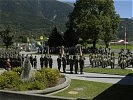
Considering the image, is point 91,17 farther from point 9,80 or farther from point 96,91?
point 9,80

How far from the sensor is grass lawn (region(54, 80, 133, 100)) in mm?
18603

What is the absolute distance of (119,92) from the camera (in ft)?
65.3

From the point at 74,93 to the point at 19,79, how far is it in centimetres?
307

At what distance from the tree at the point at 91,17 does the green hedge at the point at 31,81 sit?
40286mm

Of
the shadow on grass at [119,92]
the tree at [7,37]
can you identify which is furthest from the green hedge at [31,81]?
the tree at [7,37]

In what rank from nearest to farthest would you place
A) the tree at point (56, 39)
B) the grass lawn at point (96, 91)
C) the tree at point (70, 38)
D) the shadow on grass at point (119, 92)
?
the shadow on grass at point (119, 92)
the grass lawn at point (96, 91)
the tree at point (70, 38)
the tree at point (56, 39)

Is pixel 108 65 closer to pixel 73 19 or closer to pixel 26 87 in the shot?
pixel 26 87

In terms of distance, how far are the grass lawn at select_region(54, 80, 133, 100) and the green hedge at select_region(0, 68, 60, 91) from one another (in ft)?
3.24

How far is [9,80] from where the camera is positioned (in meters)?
19.7

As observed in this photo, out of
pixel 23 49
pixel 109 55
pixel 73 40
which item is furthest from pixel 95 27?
pixel 109 55

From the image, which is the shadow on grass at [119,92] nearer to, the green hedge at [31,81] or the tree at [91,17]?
the green hedge at [31,81]

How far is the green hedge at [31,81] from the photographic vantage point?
19.0 metres

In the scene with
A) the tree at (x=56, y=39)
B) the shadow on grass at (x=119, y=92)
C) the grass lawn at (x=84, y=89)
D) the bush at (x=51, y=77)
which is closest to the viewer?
the shadow on grass at (x=119, y=92)

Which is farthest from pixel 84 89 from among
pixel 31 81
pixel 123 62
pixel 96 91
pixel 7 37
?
pixel 7 37
